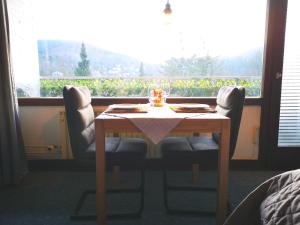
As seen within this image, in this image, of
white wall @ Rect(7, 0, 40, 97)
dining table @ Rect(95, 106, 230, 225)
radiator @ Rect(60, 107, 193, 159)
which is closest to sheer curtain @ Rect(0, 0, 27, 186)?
white wall @ Rect(7, 0, 40, 97)

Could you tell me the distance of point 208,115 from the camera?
181 centimetres

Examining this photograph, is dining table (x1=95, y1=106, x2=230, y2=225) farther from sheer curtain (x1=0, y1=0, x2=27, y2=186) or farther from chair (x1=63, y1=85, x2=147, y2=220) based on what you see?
sheer curtain (x1=0, y1=0, x2=27, y2=186)

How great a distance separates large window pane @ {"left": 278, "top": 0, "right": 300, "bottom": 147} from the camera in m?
2.66

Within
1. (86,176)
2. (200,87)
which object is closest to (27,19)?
(86,176)

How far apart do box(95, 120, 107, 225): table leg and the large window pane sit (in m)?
1.96

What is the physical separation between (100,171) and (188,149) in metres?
0.66

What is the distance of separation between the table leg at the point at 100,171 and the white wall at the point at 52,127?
1178 millimetres

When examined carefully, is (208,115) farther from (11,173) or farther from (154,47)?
(11,173)

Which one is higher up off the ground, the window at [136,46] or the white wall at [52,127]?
the window at [136,46]

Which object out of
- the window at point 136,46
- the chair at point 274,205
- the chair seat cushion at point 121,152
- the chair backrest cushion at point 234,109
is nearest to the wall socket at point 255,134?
the window at point 136,46

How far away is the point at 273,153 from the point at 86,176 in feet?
6.28

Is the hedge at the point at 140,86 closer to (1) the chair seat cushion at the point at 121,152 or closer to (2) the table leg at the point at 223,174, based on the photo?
(1) the chair seat cushion at the point at 121,152

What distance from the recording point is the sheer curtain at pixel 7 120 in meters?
2.30

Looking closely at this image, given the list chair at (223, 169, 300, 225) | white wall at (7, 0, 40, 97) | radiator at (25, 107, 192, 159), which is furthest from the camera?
radiator at (25, 107, 192, 159)
